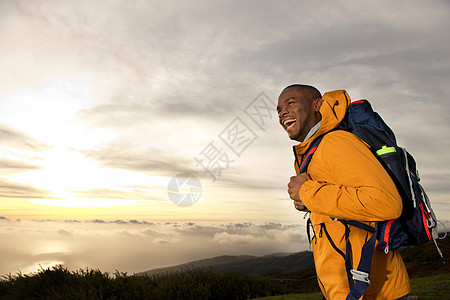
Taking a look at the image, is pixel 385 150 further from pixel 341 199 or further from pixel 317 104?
pixel 317 104

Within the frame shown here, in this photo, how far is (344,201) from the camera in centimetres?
247

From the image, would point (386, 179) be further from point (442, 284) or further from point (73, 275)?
point (73, 275)

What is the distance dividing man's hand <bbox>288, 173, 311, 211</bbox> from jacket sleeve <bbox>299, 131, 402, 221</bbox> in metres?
0.09

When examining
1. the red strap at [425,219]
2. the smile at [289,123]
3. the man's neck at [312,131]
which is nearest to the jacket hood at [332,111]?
the man's neck at [312,131]

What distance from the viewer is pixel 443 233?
279 centimetres

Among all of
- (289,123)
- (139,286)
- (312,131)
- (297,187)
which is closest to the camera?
(297,187)

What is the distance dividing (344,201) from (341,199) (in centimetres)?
2

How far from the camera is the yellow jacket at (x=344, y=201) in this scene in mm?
2396

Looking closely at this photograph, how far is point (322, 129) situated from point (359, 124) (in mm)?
290

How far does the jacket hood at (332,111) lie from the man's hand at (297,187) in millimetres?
310

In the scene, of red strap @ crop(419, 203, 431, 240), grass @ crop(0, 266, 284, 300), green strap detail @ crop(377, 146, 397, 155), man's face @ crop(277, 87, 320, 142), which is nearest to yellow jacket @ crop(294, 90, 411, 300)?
green strap detail @ crop(377, 146, 397, 155)

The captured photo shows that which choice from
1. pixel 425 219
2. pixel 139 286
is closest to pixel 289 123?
pixel 425 219

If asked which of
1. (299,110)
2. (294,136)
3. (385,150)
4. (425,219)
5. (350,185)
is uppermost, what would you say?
(299,110)

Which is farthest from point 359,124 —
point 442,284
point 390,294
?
point 442,284
